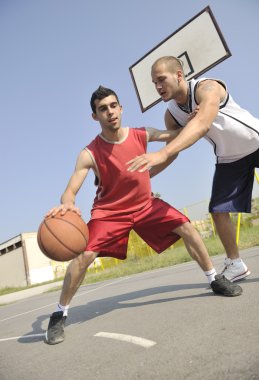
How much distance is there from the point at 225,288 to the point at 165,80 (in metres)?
2.10

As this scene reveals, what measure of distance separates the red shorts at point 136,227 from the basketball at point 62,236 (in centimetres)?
30

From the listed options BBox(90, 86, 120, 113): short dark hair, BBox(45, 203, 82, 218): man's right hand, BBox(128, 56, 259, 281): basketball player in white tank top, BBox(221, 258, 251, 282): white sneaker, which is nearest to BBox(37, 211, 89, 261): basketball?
BBox(45, 203, 82, 218): man's right hand

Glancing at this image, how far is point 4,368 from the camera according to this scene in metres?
2.71

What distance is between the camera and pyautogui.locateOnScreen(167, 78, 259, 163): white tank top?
365cm

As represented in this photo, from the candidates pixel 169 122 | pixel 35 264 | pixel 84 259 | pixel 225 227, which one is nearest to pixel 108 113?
pixel 169 122

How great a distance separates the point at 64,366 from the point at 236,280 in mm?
2388

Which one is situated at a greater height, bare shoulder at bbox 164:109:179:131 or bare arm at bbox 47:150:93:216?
bare shoulder at bbox 164:109:179:131

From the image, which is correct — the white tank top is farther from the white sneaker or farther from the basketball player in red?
the white sneaker

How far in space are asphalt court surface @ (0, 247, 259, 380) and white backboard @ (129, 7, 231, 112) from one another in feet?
14.1

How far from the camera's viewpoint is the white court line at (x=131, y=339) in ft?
8.00

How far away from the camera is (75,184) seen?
368cm

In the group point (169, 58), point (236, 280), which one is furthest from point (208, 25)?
point (236, 280)

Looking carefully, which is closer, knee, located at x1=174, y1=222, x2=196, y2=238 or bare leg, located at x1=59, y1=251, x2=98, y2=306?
bare leg, located at x1=59, y1=251, x2=98, y2=306

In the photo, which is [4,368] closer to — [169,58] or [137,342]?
[137,342]
